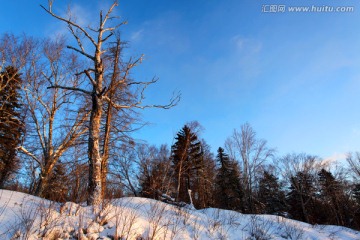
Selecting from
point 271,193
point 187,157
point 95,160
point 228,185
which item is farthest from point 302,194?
point 95,160

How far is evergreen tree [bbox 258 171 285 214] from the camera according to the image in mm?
32156

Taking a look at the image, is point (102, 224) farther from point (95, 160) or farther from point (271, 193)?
point (271, 193)

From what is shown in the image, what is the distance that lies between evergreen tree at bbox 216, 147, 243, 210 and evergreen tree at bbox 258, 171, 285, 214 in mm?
6103

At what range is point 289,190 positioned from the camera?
113 feet

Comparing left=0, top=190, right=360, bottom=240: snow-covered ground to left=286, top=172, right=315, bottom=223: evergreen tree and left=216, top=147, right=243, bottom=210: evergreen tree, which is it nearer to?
left=216, top=147, right=243, bottom=210: evergreen tree

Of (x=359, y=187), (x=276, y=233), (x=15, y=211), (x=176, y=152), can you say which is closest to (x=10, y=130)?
(x=176, y=152)

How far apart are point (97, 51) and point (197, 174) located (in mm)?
19842

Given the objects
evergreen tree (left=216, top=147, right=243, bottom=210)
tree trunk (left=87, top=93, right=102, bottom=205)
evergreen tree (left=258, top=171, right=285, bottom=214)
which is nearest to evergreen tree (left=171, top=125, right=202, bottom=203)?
evergreen tree (left=216, top=147, right=243, bottom=210)

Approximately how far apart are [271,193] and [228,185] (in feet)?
31.3

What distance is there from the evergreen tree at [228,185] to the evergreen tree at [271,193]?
6.10m

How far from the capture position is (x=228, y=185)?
91.7 ft

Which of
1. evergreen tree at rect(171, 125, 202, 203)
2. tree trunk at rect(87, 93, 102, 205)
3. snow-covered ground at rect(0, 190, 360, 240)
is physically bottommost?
snow-covered ground at rect(0, 190, 360, 240)

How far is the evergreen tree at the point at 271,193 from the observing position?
32156 millimetres

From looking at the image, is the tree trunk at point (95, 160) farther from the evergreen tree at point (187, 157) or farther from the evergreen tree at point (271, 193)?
the evergreen tree at point (271, 193)
